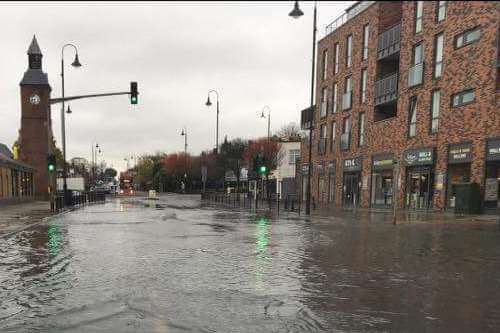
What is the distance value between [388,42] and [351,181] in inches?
465

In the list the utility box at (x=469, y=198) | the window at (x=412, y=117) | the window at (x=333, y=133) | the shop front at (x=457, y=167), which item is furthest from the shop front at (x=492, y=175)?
the window at (x=333, y=133)

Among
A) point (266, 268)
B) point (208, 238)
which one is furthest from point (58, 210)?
point (266, 268)

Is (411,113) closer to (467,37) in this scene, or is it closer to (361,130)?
(467,37)

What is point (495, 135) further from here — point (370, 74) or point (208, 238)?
point (208, 238)

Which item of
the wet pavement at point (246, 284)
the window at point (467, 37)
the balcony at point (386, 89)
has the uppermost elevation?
the window at point (467, 37)

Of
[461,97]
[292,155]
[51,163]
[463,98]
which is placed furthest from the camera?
[292,155]

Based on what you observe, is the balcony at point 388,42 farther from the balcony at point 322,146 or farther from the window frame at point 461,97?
the balcony at point 322,146

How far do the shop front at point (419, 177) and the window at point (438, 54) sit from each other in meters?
4.97

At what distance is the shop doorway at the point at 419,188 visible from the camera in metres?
27.2

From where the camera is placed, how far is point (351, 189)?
37.0 metres

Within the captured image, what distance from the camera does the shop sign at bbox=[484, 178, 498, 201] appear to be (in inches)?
882

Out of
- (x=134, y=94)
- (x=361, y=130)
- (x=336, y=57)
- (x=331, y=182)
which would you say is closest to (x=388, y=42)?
(x=361, y=130)

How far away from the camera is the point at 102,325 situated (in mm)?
5195

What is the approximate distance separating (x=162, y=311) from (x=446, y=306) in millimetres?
4128
